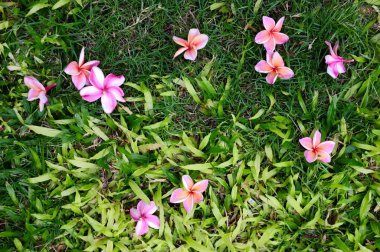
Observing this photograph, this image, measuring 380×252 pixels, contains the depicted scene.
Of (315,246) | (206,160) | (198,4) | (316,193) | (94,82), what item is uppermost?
(198,4)

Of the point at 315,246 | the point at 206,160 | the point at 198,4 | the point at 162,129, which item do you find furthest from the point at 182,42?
the point at 315,246

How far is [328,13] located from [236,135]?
84cm

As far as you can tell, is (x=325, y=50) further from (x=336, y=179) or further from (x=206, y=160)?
(x=206, y=160)

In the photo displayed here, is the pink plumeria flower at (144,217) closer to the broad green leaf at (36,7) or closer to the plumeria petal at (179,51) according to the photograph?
the plumeria petal at (179,51)

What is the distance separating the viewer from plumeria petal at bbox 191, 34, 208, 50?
92.9 inches

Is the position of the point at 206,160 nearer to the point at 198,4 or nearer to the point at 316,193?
the point at 316,193

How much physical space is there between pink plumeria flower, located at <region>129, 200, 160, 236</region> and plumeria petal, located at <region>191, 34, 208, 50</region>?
85 centimetres

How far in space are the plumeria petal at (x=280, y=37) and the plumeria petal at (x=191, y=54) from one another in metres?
0.43

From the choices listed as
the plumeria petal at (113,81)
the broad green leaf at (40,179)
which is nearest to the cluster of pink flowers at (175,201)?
the broad green leaf at (40,179)

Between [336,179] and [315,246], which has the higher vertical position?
[336,179]

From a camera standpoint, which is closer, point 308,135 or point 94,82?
point 94,82

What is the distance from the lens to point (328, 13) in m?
2.44

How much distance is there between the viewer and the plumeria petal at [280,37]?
235 cm

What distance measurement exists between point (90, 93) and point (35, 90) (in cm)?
32
